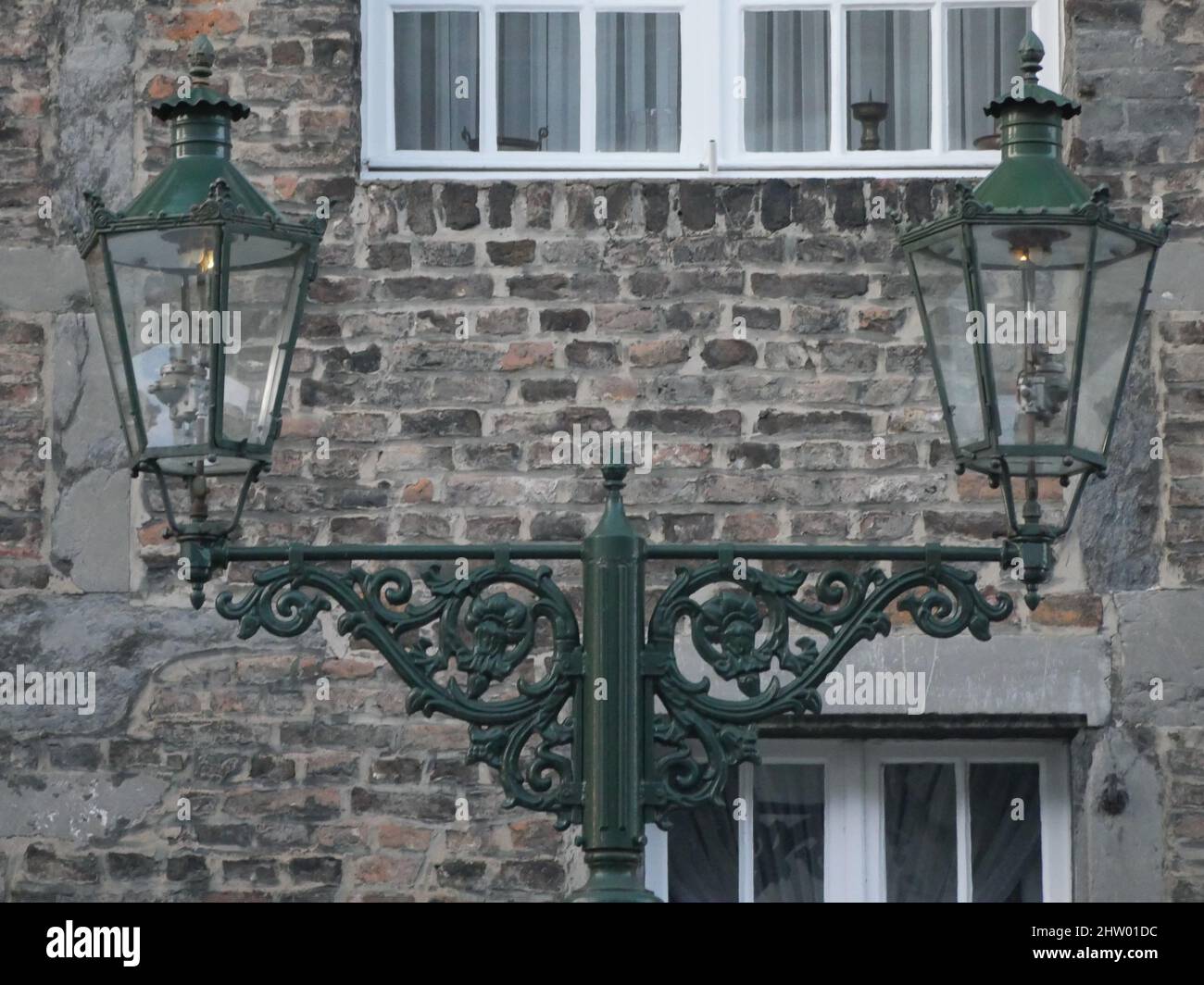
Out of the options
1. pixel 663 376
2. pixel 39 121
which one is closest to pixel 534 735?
pixel 663 376

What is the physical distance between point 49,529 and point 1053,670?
2.46 metres

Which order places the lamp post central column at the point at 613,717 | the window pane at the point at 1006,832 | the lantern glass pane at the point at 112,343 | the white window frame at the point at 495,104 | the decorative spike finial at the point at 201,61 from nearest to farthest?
the lamp post central column at the point at 613,717 → the lantern glass pane at the point at 112,343 → the decorative spike finial at the point at 201,61 → the window pane at the point at 1006,832 → the white window frame at the point at 495,104

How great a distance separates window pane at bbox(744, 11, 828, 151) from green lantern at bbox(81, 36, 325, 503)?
2319mm

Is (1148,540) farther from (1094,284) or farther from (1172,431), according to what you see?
(1094,284)

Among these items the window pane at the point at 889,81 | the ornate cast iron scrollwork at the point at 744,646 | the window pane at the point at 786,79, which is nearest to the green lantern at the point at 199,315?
the ornate cast iron scrollwork at the point at 744,646

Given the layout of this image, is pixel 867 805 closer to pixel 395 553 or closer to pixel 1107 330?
pixel 1107 330

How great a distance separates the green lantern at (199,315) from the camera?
4.05 metres

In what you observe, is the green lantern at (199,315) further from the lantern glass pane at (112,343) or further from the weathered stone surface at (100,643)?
the weathered stone surface at (100,643)

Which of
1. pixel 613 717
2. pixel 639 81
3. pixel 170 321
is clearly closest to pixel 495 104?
pixel 639 81

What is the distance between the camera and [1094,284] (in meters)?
4.12

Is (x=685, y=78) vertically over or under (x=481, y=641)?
over

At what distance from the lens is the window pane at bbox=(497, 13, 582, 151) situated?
627 centimetres

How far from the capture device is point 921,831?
6039mm

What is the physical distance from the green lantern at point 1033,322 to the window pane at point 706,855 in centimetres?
204
